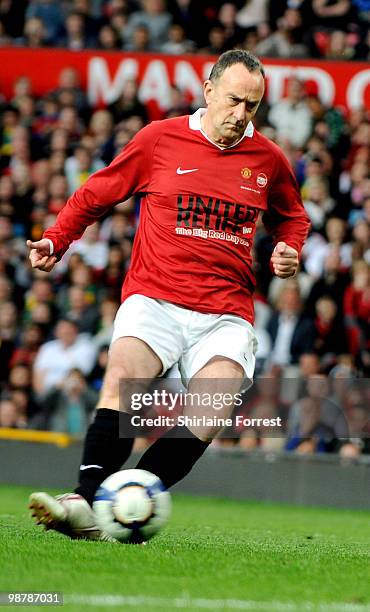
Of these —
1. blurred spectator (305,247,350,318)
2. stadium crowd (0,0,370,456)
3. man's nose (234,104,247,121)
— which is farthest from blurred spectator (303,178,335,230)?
man's nose (234,104,247,121)

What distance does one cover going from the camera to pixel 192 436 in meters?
6.95

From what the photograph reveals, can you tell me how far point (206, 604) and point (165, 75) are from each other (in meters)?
14.6

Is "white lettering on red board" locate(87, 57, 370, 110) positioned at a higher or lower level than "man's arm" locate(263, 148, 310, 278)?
higher

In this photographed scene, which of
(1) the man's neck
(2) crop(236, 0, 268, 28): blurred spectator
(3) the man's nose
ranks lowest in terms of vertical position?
(1) the man's neck

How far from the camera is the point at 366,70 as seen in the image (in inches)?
737

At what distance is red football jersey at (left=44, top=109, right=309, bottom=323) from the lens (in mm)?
7000

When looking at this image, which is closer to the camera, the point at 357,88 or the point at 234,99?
the point at 234,99

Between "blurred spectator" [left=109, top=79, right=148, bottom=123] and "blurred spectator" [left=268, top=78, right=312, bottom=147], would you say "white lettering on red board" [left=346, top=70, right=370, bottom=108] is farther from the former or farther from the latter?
"blurred spectator" [left=109, top=79, right=148, bottom=123]

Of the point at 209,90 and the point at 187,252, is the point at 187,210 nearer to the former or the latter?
the point at 187,252

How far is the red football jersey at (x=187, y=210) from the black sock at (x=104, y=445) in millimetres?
694

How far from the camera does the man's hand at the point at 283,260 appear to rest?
7008 millimetres

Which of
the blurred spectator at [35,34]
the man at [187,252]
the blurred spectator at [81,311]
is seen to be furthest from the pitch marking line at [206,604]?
the blurred spectator at [35,34]

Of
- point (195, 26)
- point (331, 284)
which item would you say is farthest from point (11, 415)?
point (195, 26)

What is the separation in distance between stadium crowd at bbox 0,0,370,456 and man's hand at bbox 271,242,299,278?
6.32m
